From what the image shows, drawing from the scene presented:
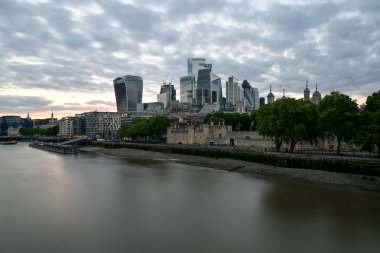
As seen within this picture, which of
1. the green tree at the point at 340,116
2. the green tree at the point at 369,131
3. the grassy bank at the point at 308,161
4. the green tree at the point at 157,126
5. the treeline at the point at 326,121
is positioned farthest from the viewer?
the green tree at the point at 157,126

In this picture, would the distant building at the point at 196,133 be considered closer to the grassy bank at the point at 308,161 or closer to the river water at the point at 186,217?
the grassy bank at the point at 308,161

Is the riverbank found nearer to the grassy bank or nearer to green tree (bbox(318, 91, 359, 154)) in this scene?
the grassy bank

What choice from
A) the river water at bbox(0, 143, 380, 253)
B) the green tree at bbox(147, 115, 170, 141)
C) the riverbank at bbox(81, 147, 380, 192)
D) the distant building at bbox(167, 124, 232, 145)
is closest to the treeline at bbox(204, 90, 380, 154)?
the riverbank at bbox(81, 147, 380, 192)

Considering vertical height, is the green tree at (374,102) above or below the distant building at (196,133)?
above

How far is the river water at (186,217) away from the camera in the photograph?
2116 cm

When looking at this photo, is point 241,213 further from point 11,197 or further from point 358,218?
point 11,197

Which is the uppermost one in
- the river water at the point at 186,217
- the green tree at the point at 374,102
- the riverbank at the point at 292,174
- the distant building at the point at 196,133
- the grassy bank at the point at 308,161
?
the green tree at the point at 374,102

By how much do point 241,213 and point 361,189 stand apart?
15843mm

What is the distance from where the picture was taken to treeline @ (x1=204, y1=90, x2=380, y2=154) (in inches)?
1766

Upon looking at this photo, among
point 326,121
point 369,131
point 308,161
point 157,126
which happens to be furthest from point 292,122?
point 157,126

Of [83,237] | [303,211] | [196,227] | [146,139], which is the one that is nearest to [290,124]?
[303,211]

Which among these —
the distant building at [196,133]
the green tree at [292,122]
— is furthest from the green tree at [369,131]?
the distant building at [196,133]

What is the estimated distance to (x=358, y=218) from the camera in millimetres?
26562

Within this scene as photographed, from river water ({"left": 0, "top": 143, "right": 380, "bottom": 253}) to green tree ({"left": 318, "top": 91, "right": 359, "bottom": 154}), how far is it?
14868 mm
